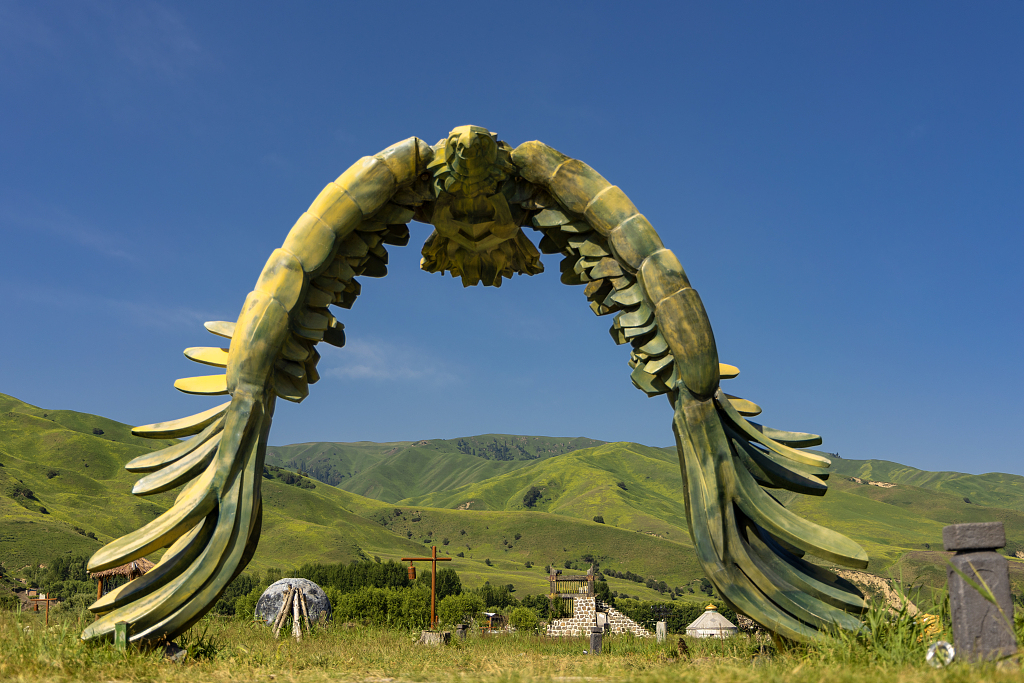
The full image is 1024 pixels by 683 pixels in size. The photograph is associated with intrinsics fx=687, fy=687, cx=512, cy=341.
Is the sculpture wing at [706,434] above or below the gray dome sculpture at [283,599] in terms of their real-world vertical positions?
above

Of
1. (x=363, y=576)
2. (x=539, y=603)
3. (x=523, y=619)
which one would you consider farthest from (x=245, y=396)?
(x=539, y=603)

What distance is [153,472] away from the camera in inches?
234

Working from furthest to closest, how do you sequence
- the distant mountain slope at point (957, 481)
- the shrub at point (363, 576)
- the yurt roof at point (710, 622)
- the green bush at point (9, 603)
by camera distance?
1. the distant mountain slope at point (957, 481)
2. the shrub at point (363, 576)
3. the yurt roof at point (710, 622)
4. the green bush at point (9, 603)

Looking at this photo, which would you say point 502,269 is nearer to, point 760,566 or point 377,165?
point 377,165

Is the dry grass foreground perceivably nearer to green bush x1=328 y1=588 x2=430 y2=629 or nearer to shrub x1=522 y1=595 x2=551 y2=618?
green bush x1=328 y1=588 x2=430 y2=629

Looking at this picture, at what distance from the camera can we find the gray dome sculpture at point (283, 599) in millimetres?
16175

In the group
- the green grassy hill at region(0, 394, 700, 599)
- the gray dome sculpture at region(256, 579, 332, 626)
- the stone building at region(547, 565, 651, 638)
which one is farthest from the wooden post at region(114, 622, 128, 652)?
the green grassy hill at region(0, 394, 700, 599)

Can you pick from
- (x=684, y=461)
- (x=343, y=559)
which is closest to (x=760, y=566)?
(x=684, y=461)

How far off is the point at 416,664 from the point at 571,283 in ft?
12.7

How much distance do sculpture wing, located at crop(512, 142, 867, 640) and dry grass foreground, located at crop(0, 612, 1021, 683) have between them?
505 millimetres

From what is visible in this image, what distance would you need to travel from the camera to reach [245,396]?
5.78m

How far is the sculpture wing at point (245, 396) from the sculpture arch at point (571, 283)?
0.04 feet

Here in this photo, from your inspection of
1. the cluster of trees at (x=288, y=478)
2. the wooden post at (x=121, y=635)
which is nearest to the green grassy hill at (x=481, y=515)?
the cluster of trees at (x=288, y=478)

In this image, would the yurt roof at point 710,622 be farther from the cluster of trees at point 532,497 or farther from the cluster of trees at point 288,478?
the cluster of trees at point 532,497
